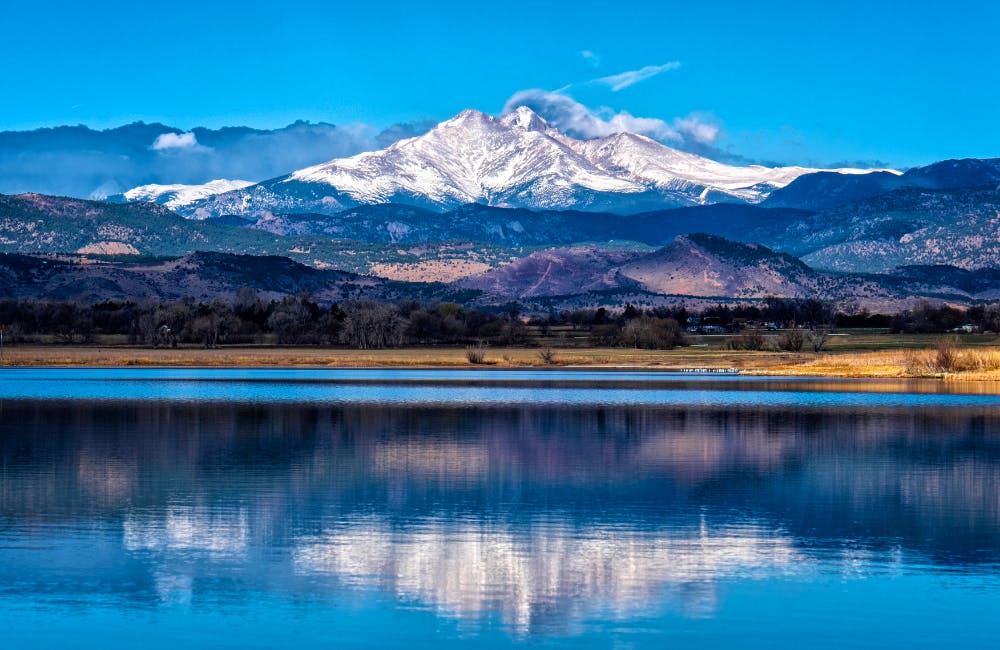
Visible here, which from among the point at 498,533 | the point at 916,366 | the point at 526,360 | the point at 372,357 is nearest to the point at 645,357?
the point at 526,360

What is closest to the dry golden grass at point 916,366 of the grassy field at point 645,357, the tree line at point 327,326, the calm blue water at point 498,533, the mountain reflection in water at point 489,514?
the grassy field at point 645,357

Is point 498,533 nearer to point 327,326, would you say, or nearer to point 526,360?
point 526,360

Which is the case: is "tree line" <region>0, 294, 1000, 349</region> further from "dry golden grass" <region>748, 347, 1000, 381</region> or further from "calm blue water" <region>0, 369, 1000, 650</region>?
"calm blue water" <region>0, 369, 1000, 650</region>

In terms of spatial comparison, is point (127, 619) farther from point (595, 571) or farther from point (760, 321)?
point (760, 321)

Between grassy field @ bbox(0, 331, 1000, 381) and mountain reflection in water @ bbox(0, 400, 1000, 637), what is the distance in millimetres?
43213

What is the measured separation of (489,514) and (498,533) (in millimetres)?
2148

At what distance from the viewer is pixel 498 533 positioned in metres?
23.5

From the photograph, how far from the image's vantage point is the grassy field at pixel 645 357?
87562 millimetres

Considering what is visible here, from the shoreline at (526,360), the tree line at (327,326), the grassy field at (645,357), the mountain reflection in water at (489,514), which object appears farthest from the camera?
the tree line at (327,326)

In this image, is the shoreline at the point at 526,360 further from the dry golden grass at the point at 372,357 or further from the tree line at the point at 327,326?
the tree line at the point at 327,326

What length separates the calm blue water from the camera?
17.2m

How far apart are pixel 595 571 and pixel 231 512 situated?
8695 millimetres

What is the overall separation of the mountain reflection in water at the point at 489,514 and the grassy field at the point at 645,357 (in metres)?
43.2

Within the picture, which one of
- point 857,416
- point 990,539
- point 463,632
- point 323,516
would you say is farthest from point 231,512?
point 857,416
